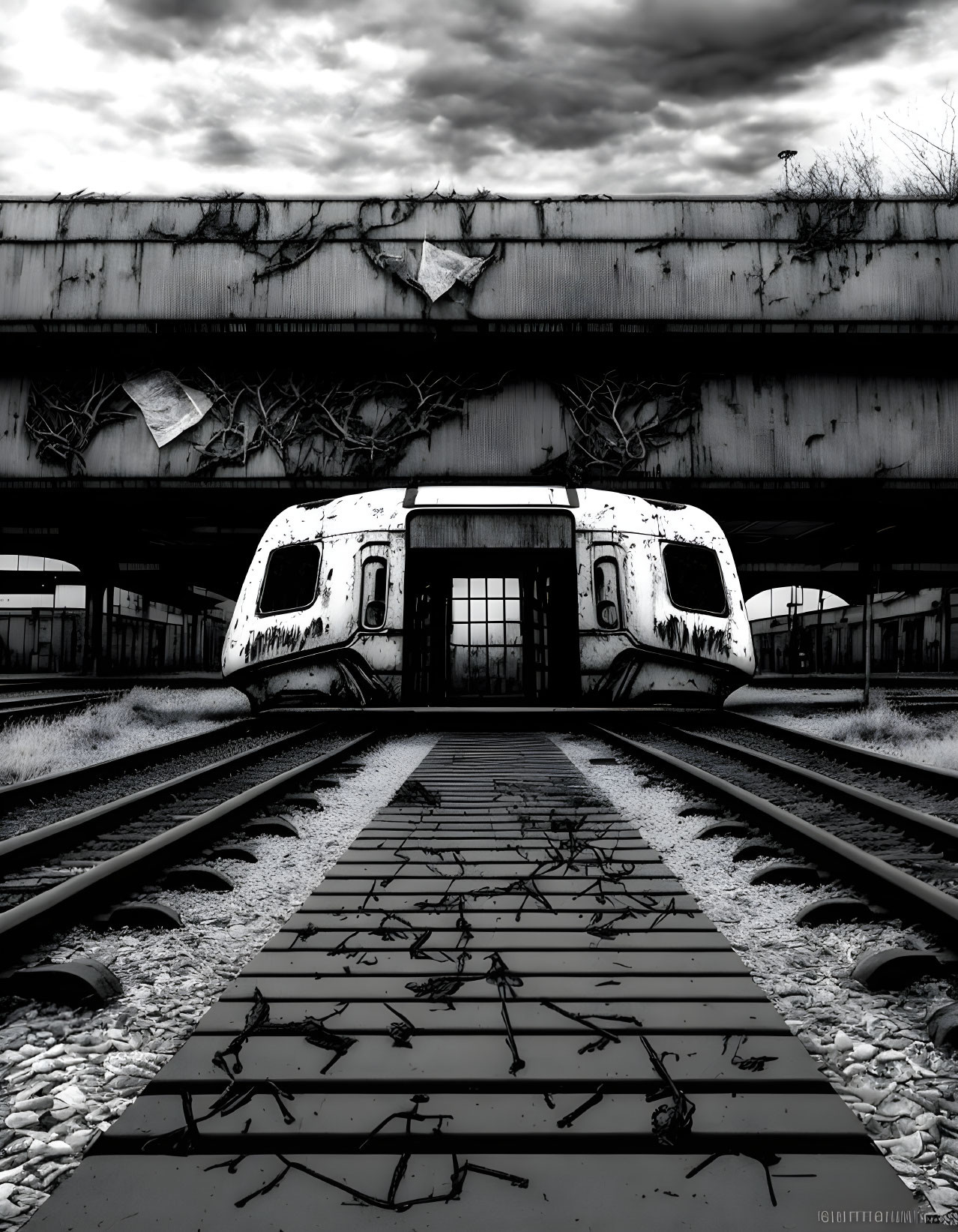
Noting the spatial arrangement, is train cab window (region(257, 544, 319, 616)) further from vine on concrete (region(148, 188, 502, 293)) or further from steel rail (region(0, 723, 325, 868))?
vine on concrete (region(148, 188, 502, 293))

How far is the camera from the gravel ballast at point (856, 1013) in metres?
1.55

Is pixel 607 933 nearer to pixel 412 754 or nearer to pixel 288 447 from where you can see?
pixel 412 754

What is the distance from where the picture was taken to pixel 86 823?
4.00 m

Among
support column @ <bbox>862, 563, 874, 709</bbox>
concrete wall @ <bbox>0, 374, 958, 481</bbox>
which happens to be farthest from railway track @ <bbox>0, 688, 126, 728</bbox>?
support column @ <bbox>862, 563, 874, 709</bbox>

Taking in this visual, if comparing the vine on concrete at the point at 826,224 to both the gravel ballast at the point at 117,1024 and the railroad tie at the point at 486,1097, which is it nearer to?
the gravel ballast at the point at 117,1024

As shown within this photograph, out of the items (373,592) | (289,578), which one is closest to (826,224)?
(373,592)

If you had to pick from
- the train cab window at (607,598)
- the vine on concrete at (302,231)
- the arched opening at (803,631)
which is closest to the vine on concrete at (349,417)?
the vine on concrete at (302,231)

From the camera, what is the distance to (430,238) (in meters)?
16.5

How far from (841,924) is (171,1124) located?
2166 millimetres

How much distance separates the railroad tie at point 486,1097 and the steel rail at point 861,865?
2.17 feet

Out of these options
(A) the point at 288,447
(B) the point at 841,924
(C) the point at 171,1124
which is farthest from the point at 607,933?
(A) the point at 288,447

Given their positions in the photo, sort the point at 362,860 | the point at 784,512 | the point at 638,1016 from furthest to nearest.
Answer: the point at 784,512, the point at 362,860, the point at 638,1016

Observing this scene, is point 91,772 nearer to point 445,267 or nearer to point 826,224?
point 445,267

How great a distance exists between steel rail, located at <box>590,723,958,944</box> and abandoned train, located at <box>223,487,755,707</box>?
4.60m
